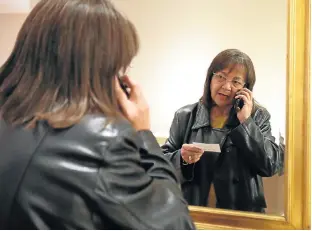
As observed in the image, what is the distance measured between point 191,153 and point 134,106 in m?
0.26

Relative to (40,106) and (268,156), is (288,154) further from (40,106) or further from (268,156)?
(40,106)

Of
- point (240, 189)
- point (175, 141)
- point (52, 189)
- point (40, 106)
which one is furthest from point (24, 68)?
point (240, 189)

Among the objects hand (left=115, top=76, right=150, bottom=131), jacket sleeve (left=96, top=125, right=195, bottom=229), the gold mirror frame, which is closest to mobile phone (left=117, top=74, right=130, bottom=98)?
hand (left=115, top=76, right=150, bottom=131)

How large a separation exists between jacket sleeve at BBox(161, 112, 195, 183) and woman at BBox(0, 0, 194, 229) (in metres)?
0.25

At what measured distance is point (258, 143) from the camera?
0.78m

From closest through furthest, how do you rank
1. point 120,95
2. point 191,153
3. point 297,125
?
1. point 120,95
2. point 297,125
3. point 191,153

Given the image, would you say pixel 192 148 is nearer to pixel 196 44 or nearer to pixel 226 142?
pixel 226 142

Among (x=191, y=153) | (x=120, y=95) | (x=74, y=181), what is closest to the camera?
(x=74, y=181)

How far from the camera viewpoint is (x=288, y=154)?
73 centimetres

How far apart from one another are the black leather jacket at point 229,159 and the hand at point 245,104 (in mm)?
12

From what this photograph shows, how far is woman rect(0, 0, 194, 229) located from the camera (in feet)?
1.55

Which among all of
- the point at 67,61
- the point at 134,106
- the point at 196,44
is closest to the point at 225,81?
the point at 196,44

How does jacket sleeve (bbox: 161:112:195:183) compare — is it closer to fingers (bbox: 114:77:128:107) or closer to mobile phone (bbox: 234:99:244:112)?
mobile phone (bbox: 234:99:244:112)

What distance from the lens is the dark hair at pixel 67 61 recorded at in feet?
1.72
